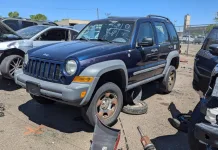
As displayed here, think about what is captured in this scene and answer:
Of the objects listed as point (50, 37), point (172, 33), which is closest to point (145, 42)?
point (172, 33)

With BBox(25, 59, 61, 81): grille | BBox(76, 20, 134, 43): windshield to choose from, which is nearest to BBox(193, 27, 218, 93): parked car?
BBox(76, 20, 134, 43): windshield

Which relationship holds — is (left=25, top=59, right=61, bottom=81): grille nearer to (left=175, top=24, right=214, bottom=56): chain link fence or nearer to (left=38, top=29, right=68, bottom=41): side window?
(left=38, top=29, right=68, bottom=41): side window

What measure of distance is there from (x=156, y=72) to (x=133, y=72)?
1171 millimetres

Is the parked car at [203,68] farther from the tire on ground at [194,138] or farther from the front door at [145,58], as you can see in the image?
the tire on ground at [194,138]

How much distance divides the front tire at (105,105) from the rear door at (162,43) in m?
1.75

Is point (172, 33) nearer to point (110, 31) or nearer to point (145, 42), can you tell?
point (145, 42)

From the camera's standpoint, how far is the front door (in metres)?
4.69

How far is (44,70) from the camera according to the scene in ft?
12.8

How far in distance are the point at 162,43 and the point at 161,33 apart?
318 mm

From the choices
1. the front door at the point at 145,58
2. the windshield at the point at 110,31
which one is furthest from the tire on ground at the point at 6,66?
the front door at the point at 145,58

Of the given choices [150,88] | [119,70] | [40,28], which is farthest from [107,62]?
[40,28]

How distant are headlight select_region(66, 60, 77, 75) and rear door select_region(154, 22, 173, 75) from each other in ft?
8.41

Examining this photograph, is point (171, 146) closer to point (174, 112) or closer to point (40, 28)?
point (174, 112)

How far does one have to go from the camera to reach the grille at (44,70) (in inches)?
146
